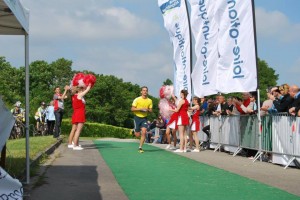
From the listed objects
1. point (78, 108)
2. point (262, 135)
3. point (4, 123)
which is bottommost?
point (262, 135)

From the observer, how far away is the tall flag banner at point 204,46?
61.8 feet

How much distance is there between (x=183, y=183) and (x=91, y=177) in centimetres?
191

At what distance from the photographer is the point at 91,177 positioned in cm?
997

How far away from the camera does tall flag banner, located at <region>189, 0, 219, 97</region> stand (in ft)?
61.8

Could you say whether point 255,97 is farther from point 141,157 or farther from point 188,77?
point 188,77

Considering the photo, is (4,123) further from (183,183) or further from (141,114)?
(141,114)

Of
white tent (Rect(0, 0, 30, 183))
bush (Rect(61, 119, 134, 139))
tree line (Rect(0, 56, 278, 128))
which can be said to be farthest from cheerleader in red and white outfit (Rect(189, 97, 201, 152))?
tree line (Rect(0, 56, 278, 128))

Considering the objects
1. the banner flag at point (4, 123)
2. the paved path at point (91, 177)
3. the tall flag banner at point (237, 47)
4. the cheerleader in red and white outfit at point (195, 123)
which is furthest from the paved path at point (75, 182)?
the cheerleader in red and white outfit at point (195, 123)

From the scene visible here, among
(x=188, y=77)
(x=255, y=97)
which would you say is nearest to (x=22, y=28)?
(x=255, y=97)

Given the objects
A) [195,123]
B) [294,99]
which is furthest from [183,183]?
[195,123]

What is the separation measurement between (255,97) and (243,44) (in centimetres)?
178

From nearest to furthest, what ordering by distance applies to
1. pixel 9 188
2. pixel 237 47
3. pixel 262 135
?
pixel 9 188, pixel 262 135, pixel 237 47

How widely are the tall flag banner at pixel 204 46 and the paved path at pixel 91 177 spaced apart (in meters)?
5.46

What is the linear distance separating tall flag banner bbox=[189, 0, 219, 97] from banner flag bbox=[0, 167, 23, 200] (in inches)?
510
